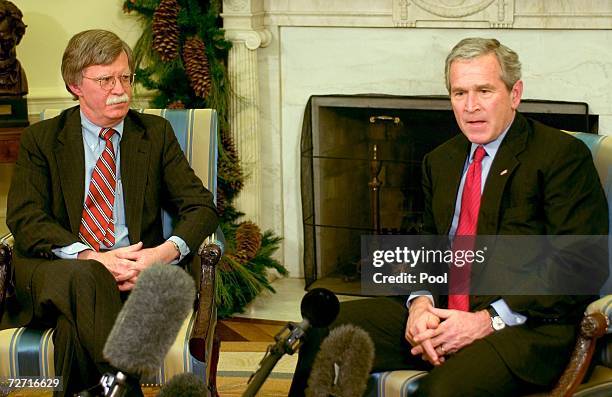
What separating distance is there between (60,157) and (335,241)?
74.5 inches

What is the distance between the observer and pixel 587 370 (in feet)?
7.00

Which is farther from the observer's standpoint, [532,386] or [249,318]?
[249,318]

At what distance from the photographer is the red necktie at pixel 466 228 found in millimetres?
2318

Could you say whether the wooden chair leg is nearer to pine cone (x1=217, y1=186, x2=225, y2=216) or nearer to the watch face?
the watch face

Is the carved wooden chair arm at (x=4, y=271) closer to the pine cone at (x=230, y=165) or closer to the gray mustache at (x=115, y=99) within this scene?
the gray mustache at (x=115, y=99)

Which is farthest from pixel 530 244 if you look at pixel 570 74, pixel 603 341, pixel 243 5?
pixel 243 5

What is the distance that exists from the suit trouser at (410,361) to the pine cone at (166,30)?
1.96 meters

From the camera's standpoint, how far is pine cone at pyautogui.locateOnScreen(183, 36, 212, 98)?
4.06 metres

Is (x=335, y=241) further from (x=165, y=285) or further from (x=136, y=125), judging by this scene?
(x=165, y=285)

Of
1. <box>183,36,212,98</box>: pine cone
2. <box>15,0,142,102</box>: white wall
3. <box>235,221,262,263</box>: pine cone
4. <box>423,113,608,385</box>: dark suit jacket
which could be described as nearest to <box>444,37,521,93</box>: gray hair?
<box>423,113,608,385</box>: dark suit jacket

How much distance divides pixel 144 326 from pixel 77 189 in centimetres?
184

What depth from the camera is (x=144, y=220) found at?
2783 millimetres

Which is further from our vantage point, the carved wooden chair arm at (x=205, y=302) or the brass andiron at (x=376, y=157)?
the brass andiron at (x=376, y=157)

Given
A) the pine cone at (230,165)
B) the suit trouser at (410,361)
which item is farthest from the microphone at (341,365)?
the pine cone at (230,165)
